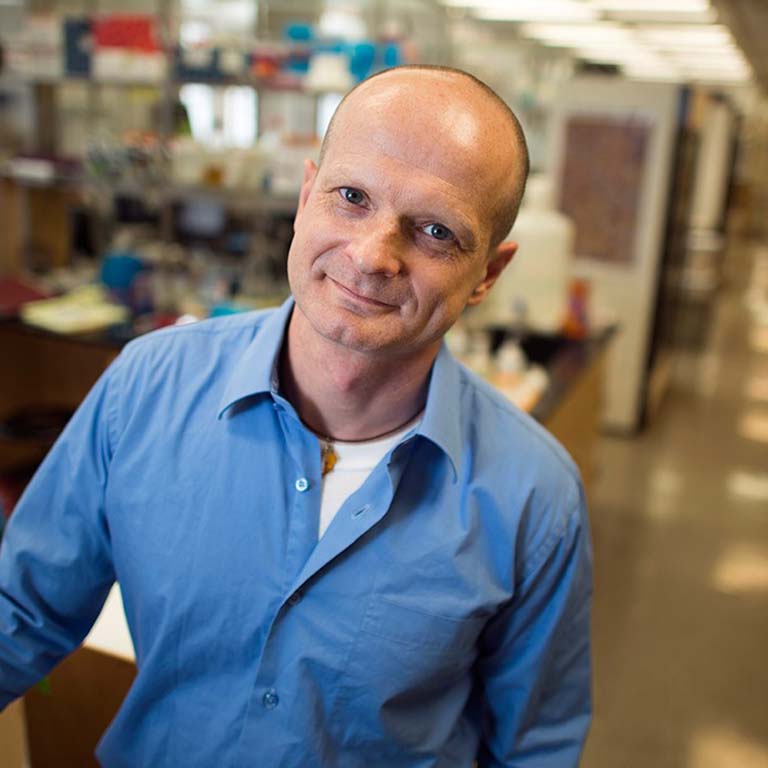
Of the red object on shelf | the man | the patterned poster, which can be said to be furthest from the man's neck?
the patterned poster

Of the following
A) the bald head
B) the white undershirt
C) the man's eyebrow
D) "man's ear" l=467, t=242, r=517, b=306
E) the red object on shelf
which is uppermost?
the red object on shelf

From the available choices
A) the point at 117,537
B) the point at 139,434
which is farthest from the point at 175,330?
the point at 117,537

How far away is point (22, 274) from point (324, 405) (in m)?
3.68

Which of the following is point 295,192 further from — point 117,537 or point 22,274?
point 117,537

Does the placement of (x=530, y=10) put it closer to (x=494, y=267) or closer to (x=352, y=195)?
(x=494, y=267)

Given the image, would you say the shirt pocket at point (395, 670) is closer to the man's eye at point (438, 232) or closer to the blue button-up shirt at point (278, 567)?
the blue button-up shirt at point (278, 567)

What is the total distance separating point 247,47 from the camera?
4.23 m

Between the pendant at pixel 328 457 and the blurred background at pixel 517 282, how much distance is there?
0.70 meters

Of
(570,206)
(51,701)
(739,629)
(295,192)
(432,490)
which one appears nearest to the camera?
(432,490)

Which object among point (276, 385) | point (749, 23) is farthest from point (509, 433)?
point (749, 23)

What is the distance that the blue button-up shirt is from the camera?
46.3 inches

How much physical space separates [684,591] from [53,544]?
11.2ft

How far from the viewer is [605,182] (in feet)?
18.6

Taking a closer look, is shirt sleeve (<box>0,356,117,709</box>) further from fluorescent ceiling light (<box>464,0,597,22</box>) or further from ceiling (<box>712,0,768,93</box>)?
ceiling (<box>712,0,768,93</box>)
